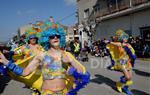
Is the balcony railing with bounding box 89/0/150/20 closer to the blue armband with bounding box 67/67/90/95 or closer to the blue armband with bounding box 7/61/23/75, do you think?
the blue armband with bounding box 67/67/90/95

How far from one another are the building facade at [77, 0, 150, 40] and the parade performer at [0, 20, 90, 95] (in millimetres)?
18910

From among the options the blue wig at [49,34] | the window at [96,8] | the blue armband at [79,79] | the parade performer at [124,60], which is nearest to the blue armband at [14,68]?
the blue wig at [49,34]

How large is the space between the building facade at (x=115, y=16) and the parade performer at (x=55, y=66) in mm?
18910

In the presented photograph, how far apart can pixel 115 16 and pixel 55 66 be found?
24769mm

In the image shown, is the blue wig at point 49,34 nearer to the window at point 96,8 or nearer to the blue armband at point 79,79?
the blue armband at point 79,79

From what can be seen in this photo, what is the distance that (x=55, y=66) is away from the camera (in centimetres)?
409

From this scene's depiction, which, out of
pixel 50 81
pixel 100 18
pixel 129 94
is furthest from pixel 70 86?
pixel 100 18

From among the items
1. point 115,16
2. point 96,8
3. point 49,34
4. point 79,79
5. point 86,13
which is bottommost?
point 79,79

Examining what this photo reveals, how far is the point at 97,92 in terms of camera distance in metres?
8.37

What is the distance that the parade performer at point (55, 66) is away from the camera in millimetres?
4047

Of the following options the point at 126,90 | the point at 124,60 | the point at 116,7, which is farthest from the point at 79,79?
the point at 116,7

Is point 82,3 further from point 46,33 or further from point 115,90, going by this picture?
point 46,33

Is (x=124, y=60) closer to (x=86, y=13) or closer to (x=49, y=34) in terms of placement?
(x=49, y=34)

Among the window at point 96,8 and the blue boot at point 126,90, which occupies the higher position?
the window at point 96,8
